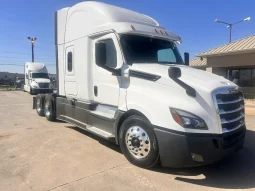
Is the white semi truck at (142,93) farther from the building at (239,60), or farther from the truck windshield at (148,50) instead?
the building at (239,60)

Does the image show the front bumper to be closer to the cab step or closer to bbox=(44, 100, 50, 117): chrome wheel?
the cab step

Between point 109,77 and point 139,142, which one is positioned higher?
point 109,77

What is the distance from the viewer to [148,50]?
589cm

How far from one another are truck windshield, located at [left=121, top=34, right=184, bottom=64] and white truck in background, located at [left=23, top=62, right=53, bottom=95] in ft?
66.9

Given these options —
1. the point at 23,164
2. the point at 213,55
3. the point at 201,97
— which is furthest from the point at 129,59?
the point at 213,55

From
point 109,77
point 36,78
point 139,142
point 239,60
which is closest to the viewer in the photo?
point 139,142

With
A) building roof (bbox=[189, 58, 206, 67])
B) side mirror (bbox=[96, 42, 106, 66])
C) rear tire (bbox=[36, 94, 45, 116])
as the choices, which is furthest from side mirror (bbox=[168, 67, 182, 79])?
building roof (bbox=[189, 58, 206, 67])

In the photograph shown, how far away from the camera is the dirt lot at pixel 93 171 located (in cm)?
416

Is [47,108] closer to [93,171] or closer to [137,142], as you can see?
[93,171]

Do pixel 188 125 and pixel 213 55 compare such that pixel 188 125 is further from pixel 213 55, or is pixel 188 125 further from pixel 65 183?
pixel 213 55

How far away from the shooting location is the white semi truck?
4.31 metres

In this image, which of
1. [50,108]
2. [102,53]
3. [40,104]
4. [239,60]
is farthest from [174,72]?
[239,60]

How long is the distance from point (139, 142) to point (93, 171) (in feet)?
3.25

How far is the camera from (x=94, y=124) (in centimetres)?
636
